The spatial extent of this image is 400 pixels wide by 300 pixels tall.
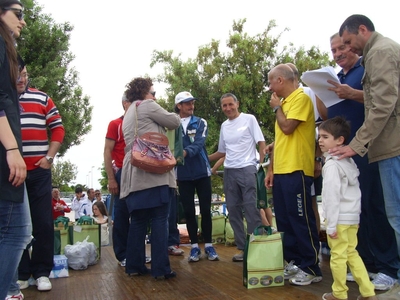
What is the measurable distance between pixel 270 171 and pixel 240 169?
939 millimetres

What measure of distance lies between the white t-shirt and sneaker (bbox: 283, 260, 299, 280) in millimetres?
1491

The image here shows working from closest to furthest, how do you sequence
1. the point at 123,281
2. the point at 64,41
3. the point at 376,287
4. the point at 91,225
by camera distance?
the point at 376,287 → the point at 123,281 → the point at 91,225 → the point at 64,41

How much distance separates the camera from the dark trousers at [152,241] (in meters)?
4.16

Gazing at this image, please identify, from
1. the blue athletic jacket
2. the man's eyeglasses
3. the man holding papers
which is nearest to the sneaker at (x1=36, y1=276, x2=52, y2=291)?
the blue athletic jacket

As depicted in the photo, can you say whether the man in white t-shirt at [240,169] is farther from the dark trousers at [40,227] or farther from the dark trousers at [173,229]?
the dark trousers at [40,227]

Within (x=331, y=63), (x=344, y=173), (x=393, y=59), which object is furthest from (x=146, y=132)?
(x=331, y=63)

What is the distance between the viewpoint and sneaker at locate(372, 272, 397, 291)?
134 inches

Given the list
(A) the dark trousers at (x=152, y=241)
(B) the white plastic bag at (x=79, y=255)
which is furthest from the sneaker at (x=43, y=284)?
(B) the white plastic bag at (x=79, y=255)

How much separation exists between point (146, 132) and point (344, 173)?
194 centimetres

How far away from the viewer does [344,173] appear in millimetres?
3146

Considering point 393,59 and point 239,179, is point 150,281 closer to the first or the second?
point 239,179

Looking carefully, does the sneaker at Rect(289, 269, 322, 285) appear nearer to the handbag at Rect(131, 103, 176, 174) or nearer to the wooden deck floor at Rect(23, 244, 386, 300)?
the wooden deck floor at Rect(23, 244, 386, 300)

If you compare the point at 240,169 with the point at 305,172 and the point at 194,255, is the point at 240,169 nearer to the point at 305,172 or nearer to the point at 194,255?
the point at 194,255

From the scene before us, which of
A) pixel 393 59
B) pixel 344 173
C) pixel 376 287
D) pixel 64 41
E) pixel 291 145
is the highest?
pixel 64 41
